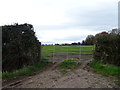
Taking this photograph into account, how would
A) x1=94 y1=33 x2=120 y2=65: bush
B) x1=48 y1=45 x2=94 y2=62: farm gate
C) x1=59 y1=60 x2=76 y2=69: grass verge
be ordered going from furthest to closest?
x1=48 y1=45 x2=94 y2=62: farm gate, x1=59 y1=60 x2=76 y2=69: grass verge, x1=94 y1=33 x2=120 y2=65: bush

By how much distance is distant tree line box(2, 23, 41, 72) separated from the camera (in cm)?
788

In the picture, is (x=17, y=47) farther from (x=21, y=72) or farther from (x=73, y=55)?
(x=73, y=55)

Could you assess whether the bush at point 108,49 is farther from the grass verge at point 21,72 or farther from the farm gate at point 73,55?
the grass verge at point 21,72

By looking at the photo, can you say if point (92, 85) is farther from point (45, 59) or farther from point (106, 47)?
point (45, 59)

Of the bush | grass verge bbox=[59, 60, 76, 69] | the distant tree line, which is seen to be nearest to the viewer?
the distant tree line

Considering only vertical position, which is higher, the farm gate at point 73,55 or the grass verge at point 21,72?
the farm gate at point 73,55

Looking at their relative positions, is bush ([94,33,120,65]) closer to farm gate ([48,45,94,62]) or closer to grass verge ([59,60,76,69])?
farm gate ([48,45,94,62])

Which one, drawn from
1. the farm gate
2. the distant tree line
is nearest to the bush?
the farm gate

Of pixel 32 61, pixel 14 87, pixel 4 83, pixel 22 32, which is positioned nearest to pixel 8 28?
pixel 22 32

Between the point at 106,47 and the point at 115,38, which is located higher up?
the point at 115,38

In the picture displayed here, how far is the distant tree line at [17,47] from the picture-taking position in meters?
7.88

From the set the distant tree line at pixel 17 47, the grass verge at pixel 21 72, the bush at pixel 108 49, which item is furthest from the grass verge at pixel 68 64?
the distant tree line at pixel 17 47

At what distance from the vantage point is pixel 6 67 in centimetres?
788

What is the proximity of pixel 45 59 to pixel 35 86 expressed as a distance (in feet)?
19.1
